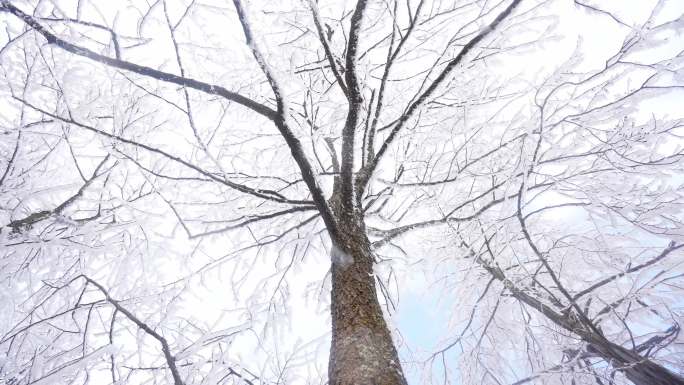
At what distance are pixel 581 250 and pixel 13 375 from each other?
4125 mm

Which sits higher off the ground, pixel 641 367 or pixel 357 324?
pixel 357 324

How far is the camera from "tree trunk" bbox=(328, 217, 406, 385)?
1.58m

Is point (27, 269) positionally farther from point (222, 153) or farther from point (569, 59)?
point (569, 59)

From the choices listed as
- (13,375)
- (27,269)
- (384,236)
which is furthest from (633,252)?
→ (27,269)

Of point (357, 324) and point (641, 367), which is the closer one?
point (357, 324)

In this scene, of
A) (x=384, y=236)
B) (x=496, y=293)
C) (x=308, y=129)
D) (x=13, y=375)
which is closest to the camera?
(x=13, y=375)

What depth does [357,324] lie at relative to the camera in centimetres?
185

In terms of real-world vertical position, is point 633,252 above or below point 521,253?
below

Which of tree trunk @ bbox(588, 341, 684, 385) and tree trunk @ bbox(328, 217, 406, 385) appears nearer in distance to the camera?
tree trunk @ bbox(328, 217, 406, 385)

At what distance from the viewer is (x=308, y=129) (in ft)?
8.21

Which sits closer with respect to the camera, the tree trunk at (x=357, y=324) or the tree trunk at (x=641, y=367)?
the tree trunk at (x=357, y=324)

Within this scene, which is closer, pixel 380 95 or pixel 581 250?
pixel 380 95

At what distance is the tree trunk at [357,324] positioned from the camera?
62.4 inches

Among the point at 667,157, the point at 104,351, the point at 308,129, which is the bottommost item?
the point at 104,351
